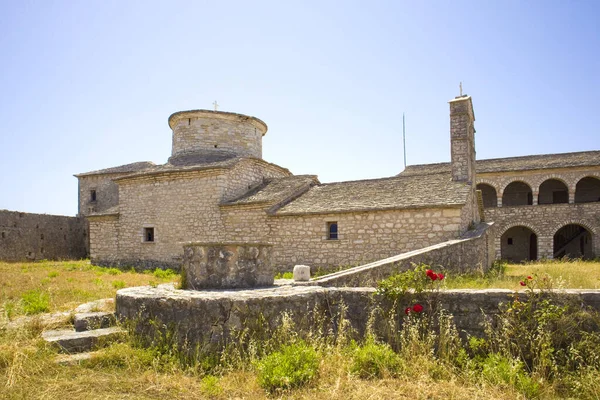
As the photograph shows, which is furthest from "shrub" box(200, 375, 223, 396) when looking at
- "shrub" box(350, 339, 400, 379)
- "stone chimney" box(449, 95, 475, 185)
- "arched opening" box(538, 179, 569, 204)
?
"arched opening" box(538, 179, 569, 204)

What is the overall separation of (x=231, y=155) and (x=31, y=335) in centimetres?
1438

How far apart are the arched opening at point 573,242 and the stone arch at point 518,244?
1.47m

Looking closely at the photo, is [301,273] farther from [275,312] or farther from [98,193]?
[98,193]

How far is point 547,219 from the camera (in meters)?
26.1

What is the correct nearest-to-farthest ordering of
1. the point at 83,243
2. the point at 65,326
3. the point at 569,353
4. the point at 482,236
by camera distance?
the point at 569,353, the point at 65,326, the point at 482,236, the point at 83,243

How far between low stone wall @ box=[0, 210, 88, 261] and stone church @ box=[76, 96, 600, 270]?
20.4 feet

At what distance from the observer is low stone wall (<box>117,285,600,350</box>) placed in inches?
198

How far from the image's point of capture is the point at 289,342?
513 cm

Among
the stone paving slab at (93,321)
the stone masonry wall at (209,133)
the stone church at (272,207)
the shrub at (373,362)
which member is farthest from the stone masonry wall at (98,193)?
the shrub at (373,362)

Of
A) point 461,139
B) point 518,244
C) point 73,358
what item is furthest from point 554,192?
point 73,358

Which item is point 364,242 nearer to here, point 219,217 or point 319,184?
point 319,184

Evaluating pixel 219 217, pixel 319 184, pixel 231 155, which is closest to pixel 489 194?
pixel 319 184

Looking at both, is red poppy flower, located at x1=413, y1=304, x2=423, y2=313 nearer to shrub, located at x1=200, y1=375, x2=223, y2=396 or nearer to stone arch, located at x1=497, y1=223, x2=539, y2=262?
shrub, located at x1=200, y1=375, x2=223, y2=396

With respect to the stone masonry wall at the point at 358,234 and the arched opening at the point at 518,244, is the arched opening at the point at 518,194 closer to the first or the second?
the arched opening at the point at 518,244
